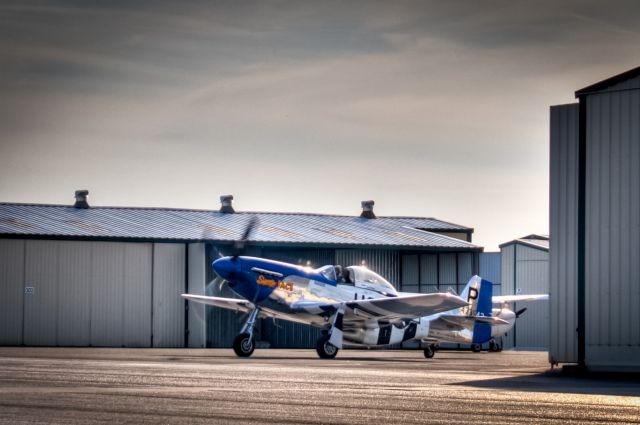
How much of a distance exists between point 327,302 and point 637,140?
12904 mm

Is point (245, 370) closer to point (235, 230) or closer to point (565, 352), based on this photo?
point (565, 352)

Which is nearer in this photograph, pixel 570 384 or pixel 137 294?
pixel 570 384

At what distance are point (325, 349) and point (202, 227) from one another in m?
18.8

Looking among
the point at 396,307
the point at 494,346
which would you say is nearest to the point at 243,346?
the point at 396,307

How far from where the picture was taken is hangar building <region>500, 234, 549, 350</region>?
169 ft

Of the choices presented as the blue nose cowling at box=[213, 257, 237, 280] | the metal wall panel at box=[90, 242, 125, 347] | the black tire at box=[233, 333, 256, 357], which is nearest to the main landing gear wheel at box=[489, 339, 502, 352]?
the metal wall panel at box=[90, 242, 125, 347]

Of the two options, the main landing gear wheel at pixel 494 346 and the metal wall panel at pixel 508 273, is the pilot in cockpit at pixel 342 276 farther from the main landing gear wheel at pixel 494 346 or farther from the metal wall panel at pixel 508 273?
the metal wall panel at pixel 508 273

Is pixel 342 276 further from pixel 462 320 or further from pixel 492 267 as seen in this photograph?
pixel 492 267

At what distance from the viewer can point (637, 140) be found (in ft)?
70.1

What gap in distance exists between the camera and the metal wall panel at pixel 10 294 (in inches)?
1677

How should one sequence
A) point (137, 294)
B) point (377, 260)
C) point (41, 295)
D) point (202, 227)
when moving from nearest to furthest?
point (41, 295) → point (137, 294) → point (202, 227) → point (377, 260)

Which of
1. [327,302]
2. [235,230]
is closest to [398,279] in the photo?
[235,230]

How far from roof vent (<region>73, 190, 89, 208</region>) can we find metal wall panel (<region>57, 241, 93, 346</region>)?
588cm

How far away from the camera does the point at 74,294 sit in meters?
43.6
